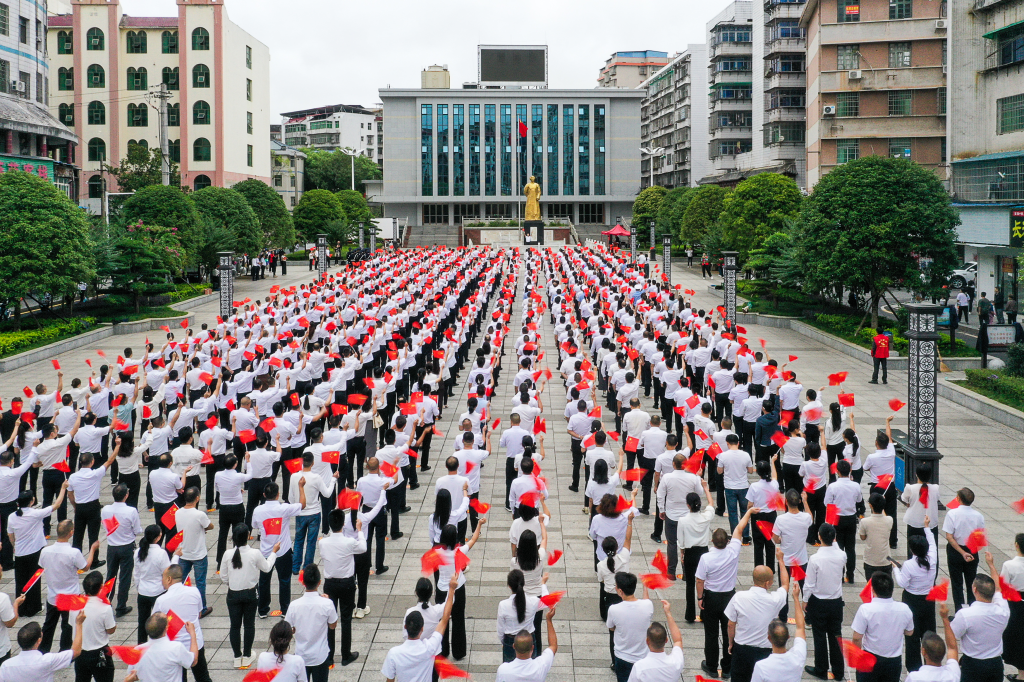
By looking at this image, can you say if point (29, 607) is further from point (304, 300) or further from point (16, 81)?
point (16, 81)

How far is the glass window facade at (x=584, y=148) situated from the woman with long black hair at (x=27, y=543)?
265 ft

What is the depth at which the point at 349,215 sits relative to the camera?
6606cm

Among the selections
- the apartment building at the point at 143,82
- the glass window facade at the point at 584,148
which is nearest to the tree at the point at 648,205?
the glass window facade at the point at 584,148

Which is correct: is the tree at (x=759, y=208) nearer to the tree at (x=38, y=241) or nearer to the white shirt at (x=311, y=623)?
the tree at (x=38, y=241)

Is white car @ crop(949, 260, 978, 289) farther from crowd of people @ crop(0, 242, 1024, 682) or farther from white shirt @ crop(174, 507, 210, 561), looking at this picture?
white shirt @ crop(174, 507, 210, 561)

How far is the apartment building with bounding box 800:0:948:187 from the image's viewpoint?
43.5m

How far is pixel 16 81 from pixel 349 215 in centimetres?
2589

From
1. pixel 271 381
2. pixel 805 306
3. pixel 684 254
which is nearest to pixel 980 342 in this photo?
pixel 805 306

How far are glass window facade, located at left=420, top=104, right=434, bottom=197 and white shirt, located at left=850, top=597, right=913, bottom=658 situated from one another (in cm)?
8181

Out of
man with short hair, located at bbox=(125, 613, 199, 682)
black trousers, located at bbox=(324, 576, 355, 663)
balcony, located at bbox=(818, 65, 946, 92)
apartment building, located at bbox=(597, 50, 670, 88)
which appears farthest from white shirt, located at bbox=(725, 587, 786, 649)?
apartment building, located at bbox=(597, 50, 670, 88)

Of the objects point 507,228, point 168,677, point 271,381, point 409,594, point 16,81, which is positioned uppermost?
point 16,81

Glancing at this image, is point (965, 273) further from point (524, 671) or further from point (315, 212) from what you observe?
point (315, 212)

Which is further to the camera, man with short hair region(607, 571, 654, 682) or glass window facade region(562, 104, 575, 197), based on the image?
glass window facade region(562, 104, 575, 197)

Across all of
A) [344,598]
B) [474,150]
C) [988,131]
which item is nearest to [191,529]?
[344,598]
